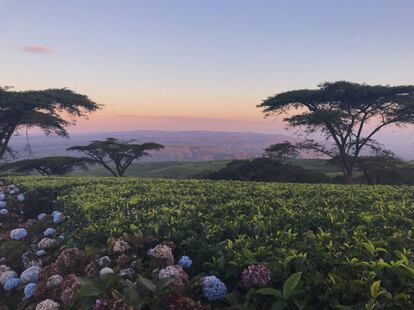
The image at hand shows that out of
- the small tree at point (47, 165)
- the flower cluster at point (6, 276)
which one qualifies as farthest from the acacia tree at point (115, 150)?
the flower cluster at point (6, 276)

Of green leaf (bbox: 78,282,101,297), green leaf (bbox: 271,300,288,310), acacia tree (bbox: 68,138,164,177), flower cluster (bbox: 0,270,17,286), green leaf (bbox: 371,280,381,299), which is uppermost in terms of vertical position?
green leaf (bbox: 371,280,381,299)

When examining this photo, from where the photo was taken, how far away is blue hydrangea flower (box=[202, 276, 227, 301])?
351 centimetres

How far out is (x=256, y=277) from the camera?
3461mm

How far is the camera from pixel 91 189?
30.5 feet

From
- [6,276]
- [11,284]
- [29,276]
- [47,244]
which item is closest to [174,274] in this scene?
[29,276]

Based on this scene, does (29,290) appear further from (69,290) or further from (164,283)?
(164,283)

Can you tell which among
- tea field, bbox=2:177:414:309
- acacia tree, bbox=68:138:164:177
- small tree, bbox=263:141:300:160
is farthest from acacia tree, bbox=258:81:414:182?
tea field, bbox=2:177:414:309

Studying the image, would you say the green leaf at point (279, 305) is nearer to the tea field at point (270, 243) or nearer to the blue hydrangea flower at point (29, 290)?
the tea field at point (270, 243)

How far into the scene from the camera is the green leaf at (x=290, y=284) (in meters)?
3.19

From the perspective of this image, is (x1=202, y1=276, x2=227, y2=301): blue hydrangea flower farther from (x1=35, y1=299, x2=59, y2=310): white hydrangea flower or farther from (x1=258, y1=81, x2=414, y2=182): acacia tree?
(x1=258, y1=81, x2=414, y2=182): acacia tree

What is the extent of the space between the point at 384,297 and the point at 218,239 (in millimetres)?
1885

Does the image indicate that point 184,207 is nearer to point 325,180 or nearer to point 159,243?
point 159,243

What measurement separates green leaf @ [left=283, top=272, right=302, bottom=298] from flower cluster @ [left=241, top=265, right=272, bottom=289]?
A: 0.78 ft

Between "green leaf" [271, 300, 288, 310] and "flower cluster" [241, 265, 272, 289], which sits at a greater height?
"flower cluster" [241, 265, 272, 289]
